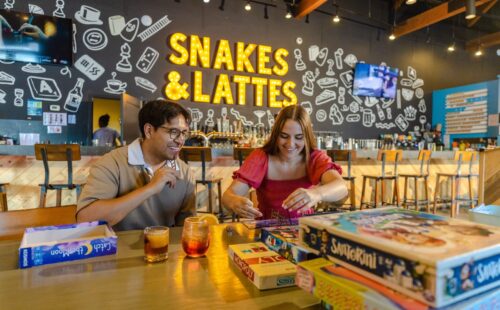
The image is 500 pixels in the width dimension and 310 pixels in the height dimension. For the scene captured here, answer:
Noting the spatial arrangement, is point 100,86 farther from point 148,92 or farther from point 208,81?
point 208,81

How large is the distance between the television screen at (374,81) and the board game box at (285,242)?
24.0ft

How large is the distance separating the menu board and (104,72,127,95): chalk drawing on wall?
8.04 metres

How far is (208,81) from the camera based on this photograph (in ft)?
21.4

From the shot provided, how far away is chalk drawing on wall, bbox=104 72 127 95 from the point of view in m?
5.80

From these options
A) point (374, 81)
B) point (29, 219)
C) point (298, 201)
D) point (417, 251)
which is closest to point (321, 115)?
point (374, 81)

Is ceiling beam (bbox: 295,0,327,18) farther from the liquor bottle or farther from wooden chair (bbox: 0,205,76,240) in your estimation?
wooden chair (bbox: 0,205,76,240)

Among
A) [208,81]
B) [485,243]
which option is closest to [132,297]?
[485,243]

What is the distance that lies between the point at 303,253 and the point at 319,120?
274 inches

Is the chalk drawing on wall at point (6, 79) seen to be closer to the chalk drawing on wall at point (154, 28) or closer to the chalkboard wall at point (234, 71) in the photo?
the chalkboard wall at point (234, 71)

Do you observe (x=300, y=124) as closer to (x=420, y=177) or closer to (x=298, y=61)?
(x=420, y=177)

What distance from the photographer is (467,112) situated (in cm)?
841

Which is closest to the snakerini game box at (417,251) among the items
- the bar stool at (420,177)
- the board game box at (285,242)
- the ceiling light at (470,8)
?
the board game box at (285,242)

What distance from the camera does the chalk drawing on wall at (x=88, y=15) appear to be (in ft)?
18.4

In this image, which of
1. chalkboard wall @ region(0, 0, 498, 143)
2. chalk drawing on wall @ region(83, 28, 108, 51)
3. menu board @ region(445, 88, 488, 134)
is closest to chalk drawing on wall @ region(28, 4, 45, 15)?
chalkboard wall @ region(0, 0, 498, 143)
